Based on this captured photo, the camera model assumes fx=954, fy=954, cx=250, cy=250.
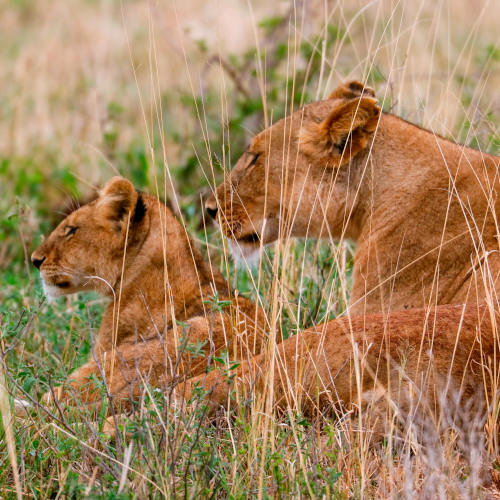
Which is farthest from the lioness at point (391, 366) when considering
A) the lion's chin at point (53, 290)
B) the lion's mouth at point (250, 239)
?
the lion's chin at point (53, 290)

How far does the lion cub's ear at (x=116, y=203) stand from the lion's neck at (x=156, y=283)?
14 cm

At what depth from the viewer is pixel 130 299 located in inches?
197

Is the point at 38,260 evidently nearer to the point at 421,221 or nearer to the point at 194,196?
the point at 421,221

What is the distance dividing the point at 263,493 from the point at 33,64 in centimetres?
914

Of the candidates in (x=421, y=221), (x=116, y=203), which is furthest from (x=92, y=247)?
(x=421, y=221)

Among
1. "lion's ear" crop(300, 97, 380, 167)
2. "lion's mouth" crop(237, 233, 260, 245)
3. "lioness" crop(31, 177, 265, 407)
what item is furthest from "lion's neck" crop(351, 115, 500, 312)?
"lioness" crop(31, 177, 265, 407)

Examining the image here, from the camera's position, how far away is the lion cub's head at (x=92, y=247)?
16.6 ft

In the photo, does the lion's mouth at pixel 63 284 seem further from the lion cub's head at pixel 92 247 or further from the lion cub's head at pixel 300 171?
the lion cub's head at pixel 300 171

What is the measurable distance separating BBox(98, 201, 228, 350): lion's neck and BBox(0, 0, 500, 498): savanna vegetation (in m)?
0.19

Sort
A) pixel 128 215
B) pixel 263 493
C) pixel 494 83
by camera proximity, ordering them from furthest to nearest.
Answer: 1. pixel 494 83
2. pixel 128 215
3. pixel 263 493

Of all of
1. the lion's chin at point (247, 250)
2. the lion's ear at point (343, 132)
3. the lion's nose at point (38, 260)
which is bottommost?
the lion's nose at point (38, 260)

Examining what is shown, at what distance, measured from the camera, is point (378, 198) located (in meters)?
4.66

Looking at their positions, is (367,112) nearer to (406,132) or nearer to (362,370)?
(406,132)

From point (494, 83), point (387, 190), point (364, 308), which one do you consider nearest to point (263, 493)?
point (364, 308)
